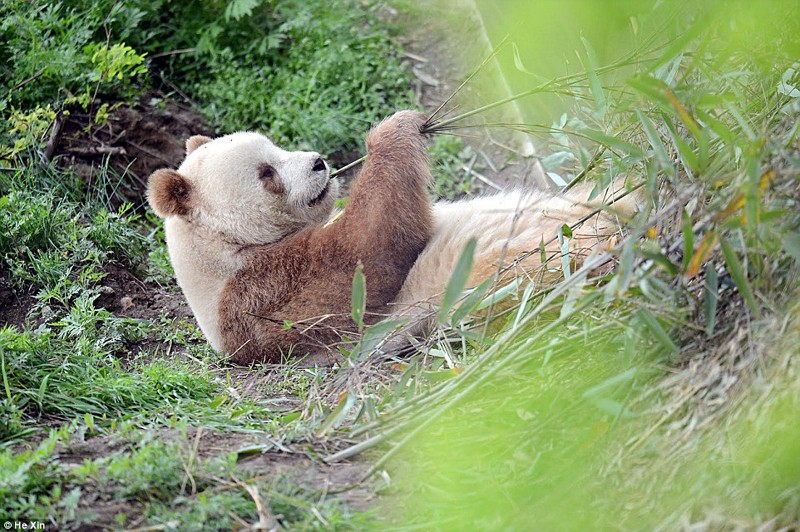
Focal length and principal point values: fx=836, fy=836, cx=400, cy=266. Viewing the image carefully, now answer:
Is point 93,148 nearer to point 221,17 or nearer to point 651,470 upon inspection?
point 221,17

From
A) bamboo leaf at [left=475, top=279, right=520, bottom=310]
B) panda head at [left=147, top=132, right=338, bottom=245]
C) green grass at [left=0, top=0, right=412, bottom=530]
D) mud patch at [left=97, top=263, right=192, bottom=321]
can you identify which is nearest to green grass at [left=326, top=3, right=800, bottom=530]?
bamboo leaf at [left=475, top=279, right=520, bottom=310]

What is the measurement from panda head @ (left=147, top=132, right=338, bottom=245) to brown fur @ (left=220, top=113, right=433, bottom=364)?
0.29 meters

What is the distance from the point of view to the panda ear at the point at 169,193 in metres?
4.93

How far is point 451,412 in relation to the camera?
3293 millimetres

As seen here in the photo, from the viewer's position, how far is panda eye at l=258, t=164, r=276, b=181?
17.1ft

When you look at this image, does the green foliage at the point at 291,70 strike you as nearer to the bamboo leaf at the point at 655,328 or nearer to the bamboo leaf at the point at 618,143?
the bamboo leaf at the point at 618,143

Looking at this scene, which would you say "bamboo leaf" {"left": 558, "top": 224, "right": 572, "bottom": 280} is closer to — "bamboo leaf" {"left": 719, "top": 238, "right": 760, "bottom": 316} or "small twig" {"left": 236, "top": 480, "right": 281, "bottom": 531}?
"bamboo leaf" {"left": 719, "top": 238, "right": 760, "bottom": 316}

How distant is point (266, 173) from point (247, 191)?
0.18 m

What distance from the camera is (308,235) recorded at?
199 inches

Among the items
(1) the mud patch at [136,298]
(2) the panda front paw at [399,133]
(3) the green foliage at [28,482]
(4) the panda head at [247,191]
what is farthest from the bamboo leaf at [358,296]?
(1) the mud patch at [136,298]

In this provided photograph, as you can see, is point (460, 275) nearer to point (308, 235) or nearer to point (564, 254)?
point (564, 254)

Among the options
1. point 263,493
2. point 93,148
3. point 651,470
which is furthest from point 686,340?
point 93,148

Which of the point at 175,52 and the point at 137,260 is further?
the point at 175,52

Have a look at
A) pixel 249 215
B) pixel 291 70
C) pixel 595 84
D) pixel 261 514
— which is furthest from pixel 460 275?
pixel 291 70
